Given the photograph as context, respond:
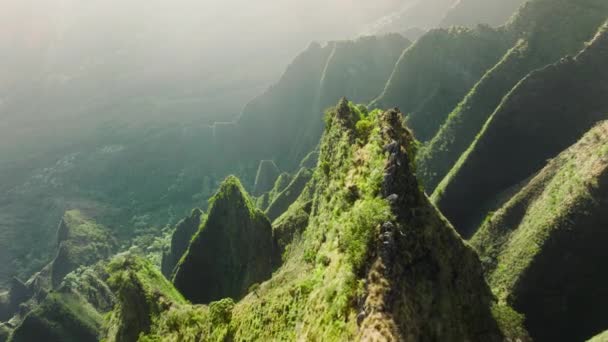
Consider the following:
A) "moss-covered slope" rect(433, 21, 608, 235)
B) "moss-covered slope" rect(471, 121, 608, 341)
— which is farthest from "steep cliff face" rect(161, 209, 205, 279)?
"moss-covered slope" rect(471, 121, 608, 341)

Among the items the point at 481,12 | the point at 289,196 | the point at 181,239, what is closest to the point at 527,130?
the point at 289,196

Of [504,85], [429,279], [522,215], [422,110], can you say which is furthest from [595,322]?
[422,110]

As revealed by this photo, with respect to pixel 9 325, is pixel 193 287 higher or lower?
higher

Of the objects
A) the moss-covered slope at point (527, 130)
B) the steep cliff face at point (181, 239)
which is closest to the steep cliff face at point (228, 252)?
the moss-covered slope at point (527, 130)

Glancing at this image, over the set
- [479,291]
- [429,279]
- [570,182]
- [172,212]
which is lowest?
[172,212]

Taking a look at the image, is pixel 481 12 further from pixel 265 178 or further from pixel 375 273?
pixel 375 273

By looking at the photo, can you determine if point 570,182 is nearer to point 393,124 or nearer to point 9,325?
point 393,124
